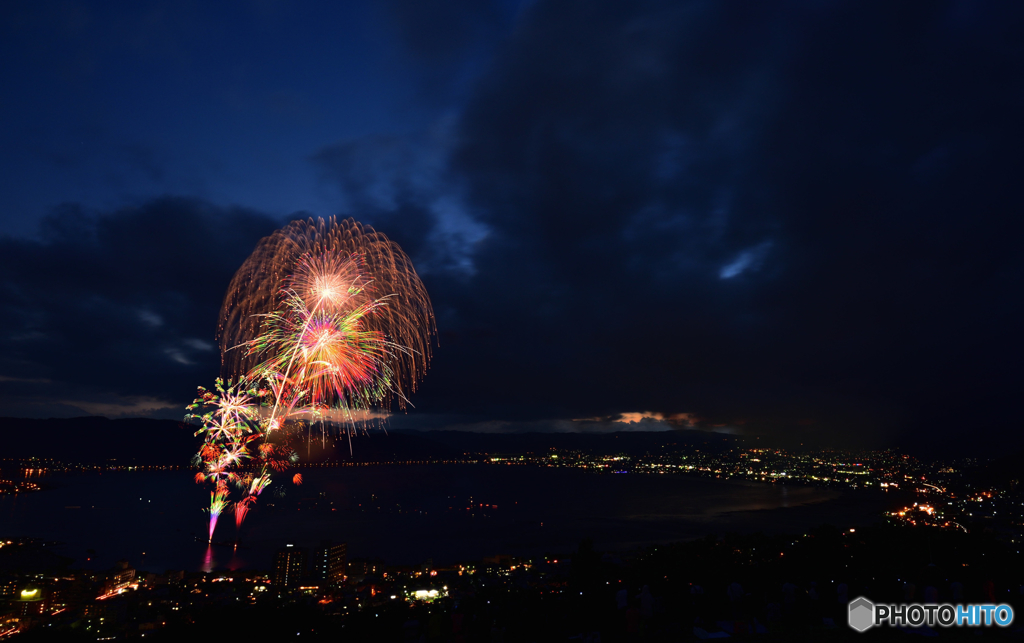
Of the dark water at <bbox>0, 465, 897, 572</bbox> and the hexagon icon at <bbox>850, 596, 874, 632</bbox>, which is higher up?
the hexagon icon at <bbox>850, 596, 874, 632</bbox>

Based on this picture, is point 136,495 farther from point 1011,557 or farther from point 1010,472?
point 1010,472

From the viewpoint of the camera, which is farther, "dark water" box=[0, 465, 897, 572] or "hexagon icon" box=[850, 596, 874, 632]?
"dark water" box=[0, 465, 897, 572]

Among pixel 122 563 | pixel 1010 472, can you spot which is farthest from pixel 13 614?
pixel 1010 472

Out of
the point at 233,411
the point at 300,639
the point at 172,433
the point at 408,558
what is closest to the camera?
the point at 300,639

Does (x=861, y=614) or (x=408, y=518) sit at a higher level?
(x=861, y=614)

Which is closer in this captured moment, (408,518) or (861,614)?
(861,614)

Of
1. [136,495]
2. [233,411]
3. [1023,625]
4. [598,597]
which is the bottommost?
[136,495]
